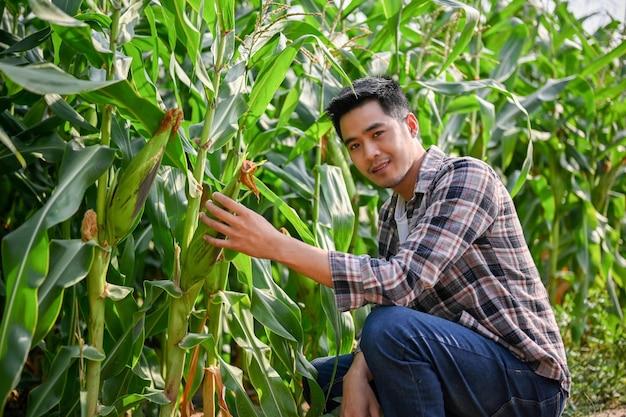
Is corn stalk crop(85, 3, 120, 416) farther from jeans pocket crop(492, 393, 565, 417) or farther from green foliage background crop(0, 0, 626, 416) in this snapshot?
jeans pocket crop(492, 393, 565, 417)

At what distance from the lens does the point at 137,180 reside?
152 centimetres

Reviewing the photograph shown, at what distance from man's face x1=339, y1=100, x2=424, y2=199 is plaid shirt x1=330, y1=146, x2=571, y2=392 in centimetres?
7

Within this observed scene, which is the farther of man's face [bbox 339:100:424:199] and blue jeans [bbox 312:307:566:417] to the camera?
man's face [bbox 339:100:424:199]

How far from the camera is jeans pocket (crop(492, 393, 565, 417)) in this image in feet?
6.10

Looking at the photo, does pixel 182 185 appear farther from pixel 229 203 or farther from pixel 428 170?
pixel 428 170

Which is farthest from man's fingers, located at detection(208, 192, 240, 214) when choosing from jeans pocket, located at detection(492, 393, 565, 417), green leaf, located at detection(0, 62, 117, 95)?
jeans pocket, located at detection(492, 393, 565, 417)

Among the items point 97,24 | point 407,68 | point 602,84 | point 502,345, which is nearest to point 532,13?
point 602,84

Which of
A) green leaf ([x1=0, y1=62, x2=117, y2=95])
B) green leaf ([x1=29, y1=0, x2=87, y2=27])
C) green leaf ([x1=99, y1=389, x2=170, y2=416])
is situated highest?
green leaf ([x1=29, y1=0, x2=87, y2=27])

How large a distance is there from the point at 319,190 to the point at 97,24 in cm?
84

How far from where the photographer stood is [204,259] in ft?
5.39

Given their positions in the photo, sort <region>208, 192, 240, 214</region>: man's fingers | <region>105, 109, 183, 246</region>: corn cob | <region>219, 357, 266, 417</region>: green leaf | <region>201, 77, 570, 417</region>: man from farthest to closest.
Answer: <region>219, 357, 266, 417</region>: green leaf, <region>201, 77, 570, 417</region>: man, <region>208, 192, 240, 214</region>: man's fingers, <region>105, 109, 183, 246</region>: corn cob

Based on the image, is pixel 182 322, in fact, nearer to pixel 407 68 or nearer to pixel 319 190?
pixel 319 190

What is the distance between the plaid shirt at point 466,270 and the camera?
173cm

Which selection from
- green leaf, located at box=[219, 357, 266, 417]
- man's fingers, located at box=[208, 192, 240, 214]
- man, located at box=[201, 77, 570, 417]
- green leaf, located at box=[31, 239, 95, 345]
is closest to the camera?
green leaf, located at box=[31, 239, 95, 345]
